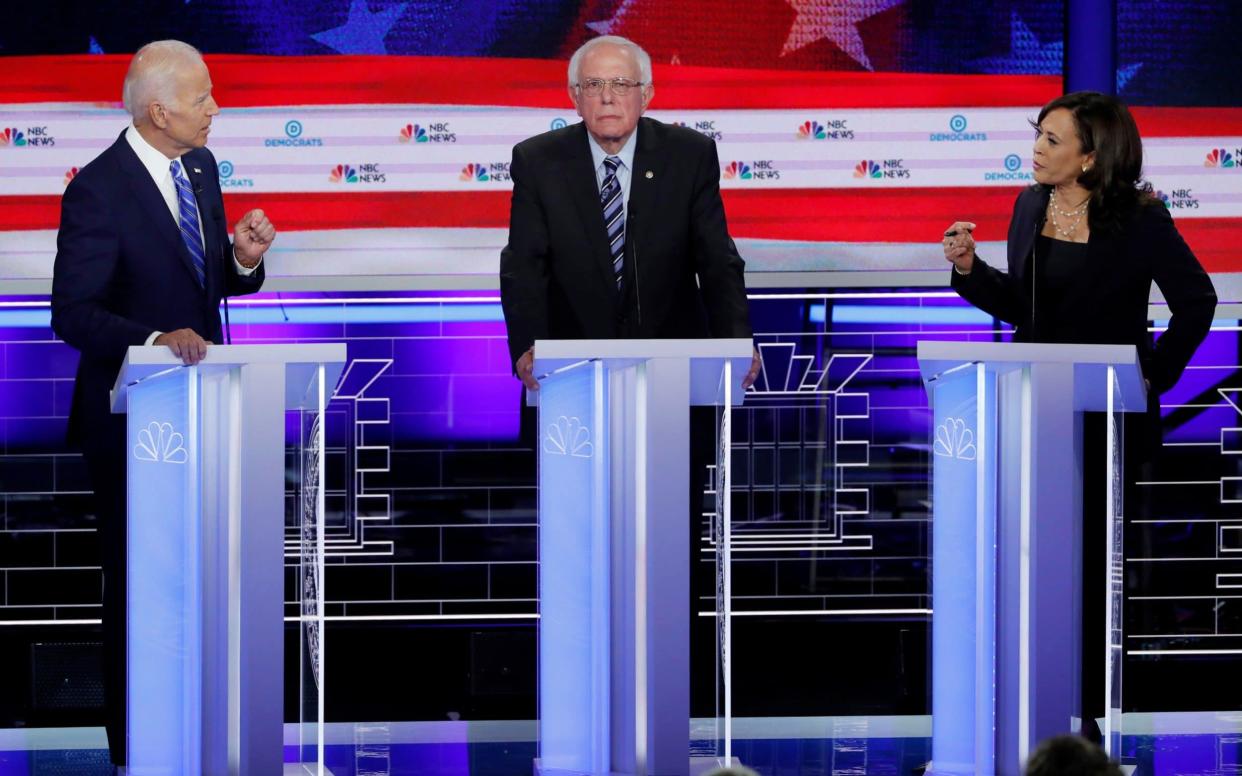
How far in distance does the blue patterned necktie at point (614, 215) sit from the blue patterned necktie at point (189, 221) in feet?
2.98

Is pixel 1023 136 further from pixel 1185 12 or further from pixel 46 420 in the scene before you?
pixel 46 420

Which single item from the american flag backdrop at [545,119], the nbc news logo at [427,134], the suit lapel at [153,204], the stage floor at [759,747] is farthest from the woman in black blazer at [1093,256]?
the nbc news logo at [427,134]

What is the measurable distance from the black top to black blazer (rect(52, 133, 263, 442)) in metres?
1.87

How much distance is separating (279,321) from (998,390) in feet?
8.97

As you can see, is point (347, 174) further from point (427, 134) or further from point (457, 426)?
point (457, 426)

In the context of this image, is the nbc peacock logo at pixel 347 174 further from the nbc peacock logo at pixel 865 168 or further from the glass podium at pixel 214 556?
the glass podium at pixel 214 556

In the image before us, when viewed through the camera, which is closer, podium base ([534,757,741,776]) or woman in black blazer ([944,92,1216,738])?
podium base ([534,757,741,776])

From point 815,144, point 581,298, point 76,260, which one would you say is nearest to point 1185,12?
point 815,144

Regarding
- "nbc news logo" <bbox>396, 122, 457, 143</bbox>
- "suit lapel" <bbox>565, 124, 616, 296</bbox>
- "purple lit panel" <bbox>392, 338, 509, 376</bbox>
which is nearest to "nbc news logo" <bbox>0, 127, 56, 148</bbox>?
"nbc news logo" <bbox>396, 122, 457, 143</bbox>

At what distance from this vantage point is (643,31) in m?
5.20

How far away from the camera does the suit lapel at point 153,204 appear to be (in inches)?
147

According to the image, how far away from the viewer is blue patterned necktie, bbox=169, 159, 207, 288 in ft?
12.4

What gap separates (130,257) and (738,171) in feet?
6.86

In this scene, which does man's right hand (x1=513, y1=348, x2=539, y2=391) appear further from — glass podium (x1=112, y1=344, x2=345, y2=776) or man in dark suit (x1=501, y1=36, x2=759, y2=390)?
glass podium (x1=112, y1=344, x2=345, y2=776)
